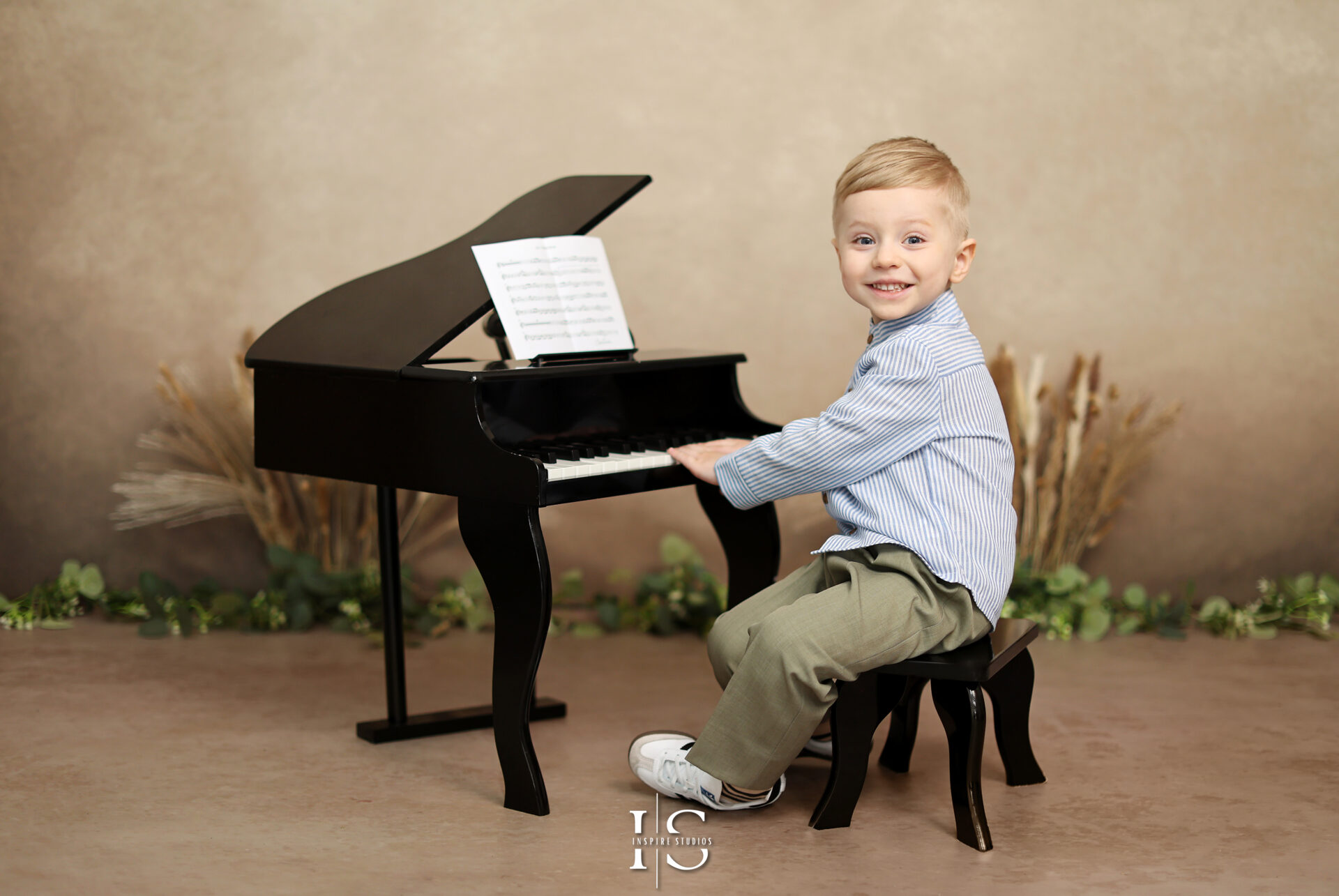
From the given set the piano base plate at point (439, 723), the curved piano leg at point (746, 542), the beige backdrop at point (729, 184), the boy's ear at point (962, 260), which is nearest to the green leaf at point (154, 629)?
the beige backdrop at point (729, 184)

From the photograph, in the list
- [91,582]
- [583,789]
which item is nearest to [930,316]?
[583,789]

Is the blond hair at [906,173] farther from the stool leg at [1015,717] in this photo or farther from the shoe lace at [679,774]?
the shoe lace at [679,774]

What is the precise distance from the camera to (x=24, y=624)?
445 centimetres

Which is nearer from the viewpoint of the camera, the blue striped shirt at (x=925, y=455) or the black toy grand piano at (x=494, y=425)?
the blue striped shirt at (x=925, y=455)

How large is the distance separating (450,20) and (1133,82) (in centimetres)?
245

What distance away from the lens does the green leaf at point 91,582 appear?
4.62m

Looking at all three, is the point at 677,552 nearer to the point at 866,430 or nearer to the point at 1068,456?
the point at 1068,456

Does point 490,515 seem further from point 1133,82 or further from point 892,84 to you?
point 1133,82

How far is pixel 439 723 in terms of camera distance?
3.28 m

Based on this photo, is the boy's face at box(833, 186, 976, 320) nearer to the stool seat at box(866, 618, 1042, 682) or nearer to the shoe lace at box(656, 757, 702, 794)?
the stool seat at box(866, 618, 1042, 682)

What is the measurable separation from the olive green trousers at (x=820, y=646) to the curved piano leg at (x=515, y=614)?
1.22 ft

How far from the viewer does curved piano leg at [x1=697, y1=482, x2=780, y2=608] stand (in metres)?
3.27

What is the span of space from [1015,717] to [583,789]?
96cm

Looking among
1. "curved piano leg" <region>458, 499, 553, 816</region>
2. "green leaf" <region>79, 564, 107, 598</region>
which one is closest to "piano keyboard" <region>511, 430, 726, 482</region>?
"curved piano leg" <region>458, 499, 553, 816</region>
